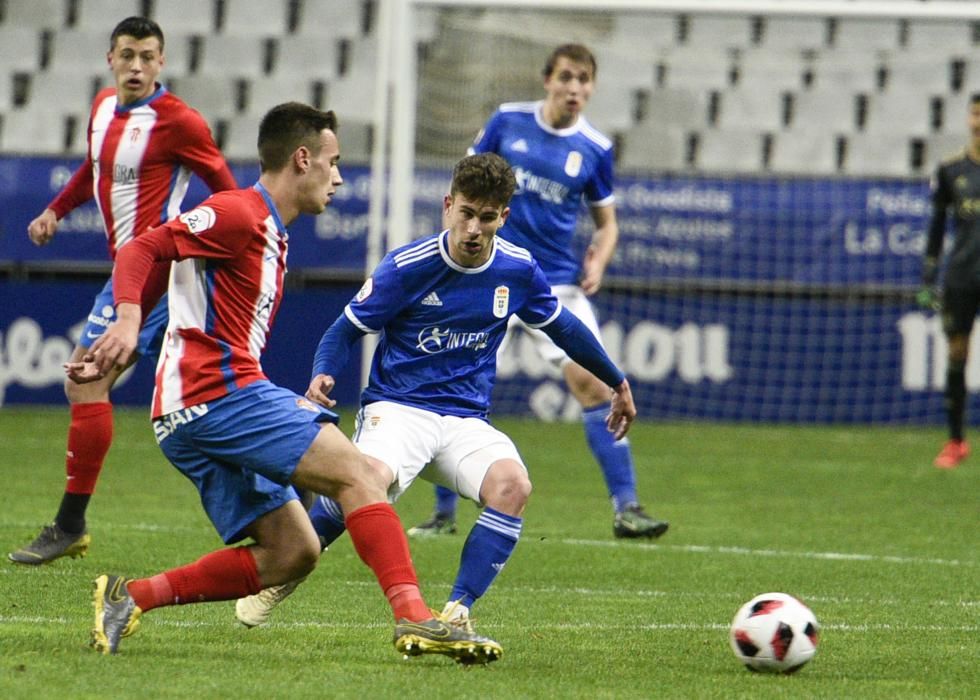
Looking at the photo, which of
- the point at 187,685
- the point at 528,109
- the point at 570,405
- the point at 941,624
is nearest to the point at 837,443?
the point at 570,405

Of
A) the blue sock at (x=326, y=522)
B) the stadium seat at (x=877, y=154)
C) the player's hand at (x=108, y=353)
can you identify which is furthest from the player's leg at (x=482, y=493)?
the stadium seat at (x=877, y=154)

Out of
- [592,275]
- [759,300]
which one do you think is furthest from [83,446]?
[759,300]

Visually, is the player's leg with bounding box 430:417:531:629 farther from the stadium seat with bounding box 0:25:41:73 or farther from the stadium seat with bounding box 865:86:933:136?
the stadium seat with bounding box 0:25:41:73

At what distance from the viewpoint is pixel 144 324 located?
6.89 m

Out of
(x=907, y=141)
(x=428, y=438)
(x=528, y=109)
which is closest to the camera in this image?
(x=428, y=438)

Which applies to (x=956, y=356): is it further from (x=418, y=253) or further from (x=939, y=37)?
(x=418, y=253)

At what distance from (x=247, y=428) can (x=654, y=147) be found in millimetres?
13119

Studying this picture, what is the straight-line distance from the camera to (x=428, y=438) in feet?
18.4

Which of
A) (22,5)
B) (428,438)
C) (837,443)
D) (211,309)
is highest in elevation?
(22,5)

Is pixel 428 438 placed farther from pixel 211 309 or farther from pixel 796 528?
pixel 796 528

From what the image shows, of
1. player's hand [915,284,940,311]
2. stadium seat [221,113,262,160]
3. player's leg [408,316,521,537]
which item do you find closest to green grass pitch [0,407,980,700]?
player's leg [408,316,521,537]

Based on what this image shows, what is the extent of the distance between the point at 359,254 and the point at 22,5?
5356mm

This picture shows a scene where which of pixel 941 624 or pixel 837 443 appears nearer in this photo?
pixel 941 624

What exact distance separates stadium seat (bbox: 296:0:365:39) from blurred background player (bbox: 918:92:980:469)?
7869 mm
